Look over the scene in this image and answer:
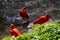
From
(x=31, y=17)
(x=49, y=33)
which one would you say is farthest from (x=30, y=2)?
(x=49, y=33)

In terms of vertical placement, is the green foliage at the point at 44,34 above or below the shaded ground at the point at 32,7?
below

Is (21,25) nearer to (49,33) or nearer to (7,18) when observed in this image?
(7,18)

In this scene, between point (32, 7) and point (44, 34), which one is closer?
point (44, 34)

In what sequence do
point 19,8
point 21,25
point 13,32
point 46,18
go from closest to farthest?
1. point 13,32
2. point 46,18
3. point 21,25
4. point 19,8

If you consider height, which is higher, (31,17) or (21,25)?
(31,17)

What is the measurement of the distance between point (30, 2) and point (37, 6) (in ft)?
2.06

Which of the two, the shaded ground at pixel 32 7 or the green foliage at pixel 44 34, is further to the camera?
the shaded ground at pixel 32 7

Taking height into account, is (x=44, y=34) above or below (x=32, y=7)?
below

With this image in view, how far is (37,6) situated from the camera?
13344 millimetres

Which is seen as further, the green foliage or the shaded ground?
the shaded ground

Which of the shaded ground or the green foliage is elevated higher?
the shaded ground

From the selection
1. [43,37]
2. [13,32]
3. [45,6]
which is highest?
[45,6]

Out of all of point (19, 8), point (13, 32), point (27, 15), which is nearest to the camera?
point (13, 32)

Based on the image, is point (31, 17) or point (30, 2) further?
point (30, 2)
